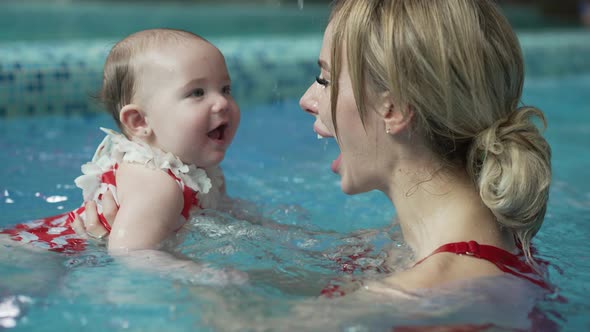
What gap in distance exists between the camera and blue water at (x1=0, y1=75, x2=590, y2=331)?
1850mm

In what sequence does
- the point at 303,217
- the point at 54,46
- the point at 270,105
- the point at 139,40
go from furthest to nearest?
the point at 270,105, the point at 54,46, the point at 303,217, the point at 139,40

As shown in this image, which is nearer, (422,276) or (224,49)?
(422,276)

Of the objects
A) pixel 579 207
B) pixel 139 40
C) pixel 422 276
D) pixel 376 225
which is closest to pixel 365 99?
pixel 422 276

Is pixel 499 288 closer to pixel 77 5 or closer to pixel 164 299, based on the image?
pixel 164 299

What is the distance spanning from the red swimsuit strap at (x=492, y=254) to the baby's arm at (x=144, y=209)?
827 mm

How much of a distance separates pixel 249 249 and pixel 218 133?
Answer: 0.43 meters

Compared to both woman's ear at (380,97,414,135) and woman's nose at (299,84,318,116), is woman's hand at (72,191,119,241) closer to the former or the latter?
woman's nose at (299,84,318,116)

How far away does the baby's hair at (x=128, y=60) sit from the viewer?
254 cm

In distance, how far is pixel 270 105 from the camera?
18.7ft

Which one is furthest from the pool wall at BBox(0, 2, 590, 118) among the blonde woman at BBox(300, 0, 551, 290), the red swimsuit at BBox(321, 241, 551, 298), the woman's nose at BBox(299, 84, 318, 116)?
the red swimsuit at BBox(321, 241, 551, 298)

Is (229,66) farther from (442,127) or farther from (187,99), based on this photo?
(442,127)

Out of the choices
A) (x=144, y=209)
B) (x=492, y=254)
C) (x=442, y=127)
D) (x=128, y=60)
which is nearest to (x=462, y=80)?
(x=442, y=127)

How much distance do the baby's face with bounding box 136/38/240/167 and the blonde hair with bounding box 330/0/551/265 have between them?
2.00ft

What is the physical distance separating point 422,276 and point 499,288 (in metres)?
0.21
